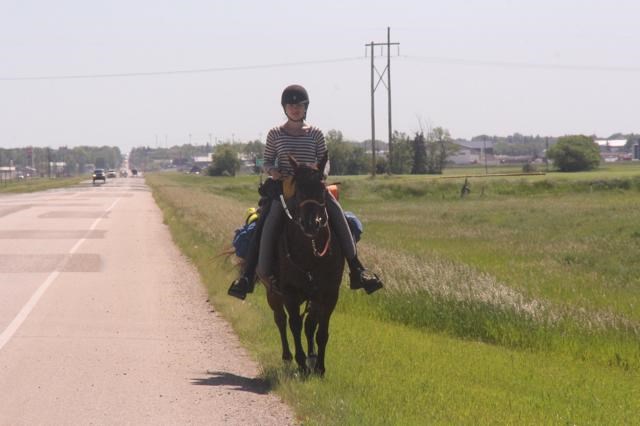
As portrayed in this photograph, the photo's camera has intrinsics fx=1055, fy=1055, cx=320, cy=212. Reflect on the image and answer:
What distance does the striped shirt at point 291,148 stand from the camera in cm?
1031

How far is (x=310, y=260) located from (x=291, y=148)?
1194mm

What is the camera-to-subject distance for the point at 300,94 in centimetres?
1045

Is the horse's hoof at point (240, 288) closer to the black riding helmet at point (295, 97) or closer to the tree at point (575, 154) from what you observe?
the black riding helmet at point (295, 97)

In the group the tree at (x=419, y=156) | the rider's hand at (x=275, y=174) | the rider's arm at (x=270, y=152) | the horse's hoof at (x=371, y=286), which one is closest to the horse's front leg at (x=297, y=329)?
the horse's hoof at (x=371, y=286)

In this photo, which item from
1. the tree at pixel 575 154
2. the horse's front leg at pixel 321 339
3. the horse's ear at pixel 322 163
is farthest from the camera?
the tree at pixel 575 154

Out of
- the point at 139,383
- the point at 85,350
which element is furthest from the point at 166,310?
the point at 139,383

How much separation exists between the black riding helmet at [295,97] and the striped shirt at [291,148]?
225 mm

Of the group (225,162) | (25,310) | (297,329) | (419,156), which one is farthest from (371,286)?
(225,162)

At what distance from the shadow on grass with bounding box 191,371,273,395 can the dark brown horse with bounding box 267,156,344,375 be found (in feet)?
1.42

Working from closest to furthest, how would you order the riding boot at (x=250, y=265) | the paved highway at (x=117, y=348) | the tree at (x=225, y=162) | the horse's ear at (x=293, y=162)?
1. the paved highway at (x=117, y=348)
2. the horse's ear at (x=293, y=162)
3. the riding boot at (x=250, y=265)
4. the tree at (x=225, y=162)

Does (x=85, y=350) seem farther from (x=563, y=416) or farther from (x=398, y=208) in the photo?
(x=398, y=208)

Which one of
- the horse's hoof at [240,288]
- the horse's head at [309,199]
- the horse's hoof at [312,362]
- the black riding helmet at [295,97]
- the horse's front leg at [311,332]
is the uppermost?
the black riding helmet at [295,97]

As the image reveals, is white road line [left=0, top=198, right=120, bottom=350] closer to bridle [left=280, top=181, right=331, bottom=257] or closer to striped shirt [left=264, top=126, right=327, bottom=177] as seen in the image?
striped shirt [left=264, top=126, right=327, bottom=177]

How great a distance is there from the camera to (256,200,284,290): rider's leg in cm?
1020
